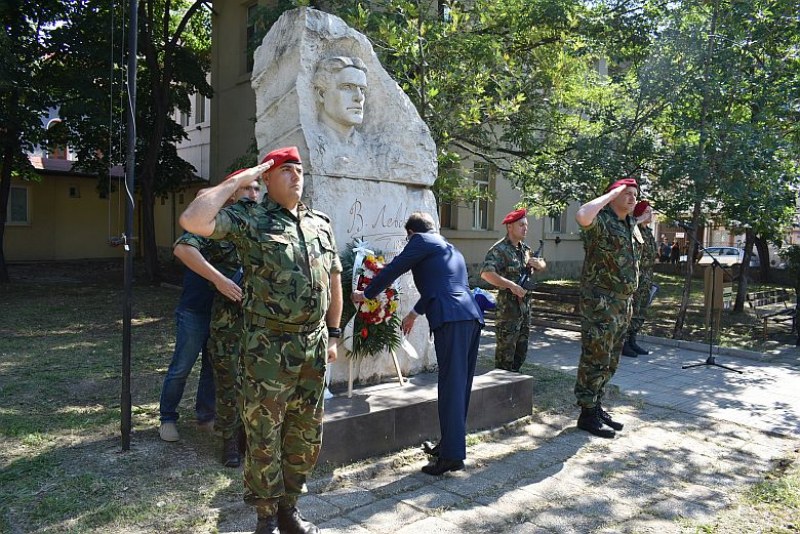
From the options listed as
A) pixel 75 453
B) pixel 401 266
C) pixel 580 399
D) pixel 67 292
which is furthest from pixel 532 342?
pixel 67 292

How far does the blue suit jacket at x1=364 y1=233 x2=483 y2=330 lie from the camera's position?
4.20 m

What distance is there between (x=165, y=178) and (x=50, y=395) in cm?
1235

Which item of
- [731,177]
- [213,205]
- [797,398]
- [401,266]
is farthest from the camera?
[731,177]

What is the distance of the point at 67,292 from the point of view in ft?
47.4

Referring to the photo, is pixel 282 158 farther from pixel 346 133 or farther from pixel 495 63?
pixel 495 63

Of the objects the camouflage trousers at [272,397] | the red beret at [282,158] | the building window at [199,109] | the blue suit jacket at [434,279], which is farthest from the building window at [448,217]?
the camouflage trousers at [272,397]

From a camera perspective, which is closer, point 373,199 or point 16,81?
point 373,199

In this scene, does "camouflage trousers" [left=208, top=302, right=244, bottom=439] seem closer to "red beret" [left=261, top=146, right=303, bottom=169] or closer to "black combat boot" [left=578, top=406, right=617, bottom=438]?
"red beret" [left=261, top=146, right=303, bottom=169]

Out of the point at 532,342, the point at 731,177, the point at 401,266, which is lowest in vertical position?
the point at 532,342

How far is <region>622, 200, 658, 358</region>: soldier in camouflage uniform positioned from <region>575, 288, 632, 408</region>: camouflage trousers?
3.32m

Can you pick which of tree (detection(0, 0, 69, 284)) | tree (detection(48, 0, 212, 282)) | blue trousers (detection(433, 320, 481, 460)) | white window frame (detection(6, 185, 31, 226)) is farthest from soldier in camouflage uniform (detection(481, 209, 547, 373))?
white window frame (detection(6, 185, 31, 226))

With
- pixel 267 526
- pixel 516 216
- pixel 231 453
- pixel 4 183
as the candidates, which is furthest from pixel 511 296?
pixel 4 183

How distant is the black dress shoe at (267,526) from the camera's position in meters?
3.21

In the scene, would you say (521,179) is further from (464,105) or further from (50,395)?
(50,395)
